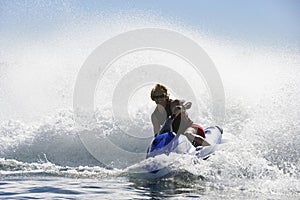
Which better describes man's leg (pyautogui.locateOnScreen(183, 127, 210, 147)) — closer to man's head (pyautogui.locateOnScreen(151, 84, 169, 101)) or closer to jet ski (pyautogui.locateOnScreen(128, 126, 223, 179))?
jet ski (pyautogui.locateOnScreen(128, 126, 223, 179))

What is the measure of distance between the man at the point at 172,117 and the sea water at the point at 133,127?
716mm

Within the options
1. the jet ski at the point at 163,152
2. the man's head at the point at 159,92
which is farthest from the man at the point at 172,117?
the jet ski at the point at 163,152

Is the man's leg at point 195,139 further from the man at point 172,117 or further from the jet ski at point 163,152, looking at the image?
the jet ski at point 163,152

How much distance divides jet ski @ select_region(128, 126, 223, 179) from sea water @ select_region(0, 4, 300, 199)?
0.16 metres

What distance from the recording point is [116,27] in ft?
55.6

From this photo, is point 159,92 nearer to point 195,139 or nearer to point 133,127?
point 195,139

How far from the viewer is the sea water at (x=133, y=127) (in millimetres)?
5023

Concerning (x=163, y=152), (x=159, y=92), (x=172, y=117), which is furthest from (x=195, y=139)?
(x=159, y=92)

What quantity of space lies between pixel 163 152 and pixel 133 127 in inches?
132

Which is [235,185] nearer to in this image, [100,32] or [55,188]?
[55,188]

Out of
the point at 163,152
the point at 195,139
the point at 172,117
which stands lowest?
the point at 163,152

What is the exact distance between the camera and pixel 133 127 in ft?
30.9

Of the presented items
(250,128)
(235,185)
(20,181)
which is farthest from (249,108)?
(20,181)

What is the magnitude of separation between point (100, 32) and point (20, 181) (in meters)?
12.4
